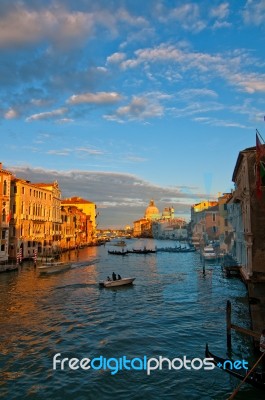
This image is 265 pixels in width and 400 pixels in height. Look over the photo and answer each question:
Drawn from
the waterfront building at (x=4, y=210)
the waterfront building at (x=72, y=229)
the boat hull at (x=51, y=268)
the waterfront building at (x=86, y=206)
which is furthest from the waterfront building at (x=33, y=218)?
the waterfront building at (x=86, y=206)

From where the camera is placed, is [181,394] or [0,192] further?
[0,192]

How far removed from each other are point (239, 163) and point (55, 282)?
69.8 feet

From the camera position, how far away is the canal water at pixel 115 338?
12516 millimetres

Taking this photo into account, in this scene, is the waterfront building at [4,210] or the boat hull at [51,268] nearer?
the boat hull at [51,268]

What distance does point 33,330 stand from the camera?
19188mm

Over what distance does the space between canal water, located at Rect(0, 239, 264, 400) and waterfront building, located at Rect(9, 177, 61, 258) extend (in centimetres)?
2194

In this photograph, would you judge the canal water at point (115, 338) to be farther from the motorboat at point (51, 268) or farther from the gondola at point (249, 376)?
the motorboat at point (51, 268)

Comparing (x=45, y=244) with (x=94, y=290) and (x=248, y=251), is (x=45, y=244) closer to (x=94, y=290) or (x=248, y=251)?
(x=94, y=290)

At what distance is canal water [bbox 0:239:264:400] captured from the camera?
1252 centimetres

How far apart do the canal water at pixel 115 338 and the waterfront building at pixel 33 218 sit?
2194 cm

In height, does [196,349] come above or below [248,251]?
below

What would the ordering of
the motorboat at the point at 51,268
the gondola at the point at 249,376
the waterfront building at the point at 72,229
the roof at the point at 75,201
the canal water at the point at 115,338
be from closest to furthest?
1. the gondola at the point at 249,376
2. the canal water at the point at 115,338
3. the motorboat at the point at 51,268
4. the waterfront building at the point at 72,229
5. the roof at the point at 75,201

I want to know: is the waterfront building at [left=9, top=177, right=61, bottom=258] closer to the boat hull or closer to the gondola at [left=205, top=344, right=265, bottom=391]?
the boat hull

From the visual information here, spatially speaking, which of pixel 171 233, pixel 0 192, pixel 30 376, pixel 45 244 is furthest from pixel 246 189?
pixel 171 233
